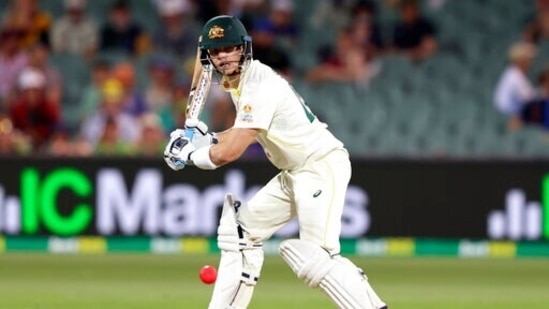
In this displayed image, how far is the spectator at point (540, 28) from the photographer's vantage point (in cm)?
1289

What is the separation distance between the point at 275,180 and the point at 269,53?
640 centimetres

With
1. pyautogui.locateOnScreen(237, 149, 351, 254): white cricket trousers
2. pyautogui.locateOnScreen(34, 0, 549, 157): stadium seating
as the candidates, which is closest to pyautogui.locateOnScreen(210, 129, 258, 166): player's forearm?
pyautogui.locateOnScreen(237, 149, 351, 254): white cricket trousers

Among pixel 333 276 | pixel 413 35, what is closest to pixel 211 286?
pixel 333 276

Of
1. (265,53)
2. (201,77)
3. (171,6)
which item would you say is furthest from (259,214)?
(171,6)

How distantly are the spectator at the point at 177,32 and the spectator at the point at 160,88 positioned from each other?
0.69m

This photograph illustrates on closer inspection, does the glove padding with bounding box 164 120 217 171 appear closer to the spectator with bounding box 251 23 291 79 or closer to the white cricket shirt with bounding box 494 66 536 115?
the spectator with bounding box 251 23 291 79

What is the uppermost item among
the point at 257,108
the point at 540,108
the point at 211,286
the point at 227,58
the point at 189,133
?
the point at 227,58

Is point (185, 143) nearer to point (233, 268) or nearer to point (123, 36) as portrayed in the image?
point (233, 268)

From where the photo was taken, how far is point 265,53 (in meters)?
12.3

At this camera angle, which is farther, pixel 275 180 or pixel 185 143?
pixel 275 180

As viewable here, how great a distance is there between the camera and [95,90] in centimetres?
1226

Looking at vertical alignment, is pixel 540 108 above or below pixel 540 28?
below

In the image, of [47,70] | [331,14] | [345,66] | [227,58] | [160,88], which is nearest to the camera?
[227,58]

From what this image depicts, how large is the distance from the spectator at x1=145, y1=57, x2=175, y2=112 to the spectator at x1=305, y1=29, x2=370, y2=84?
145 centimetres
